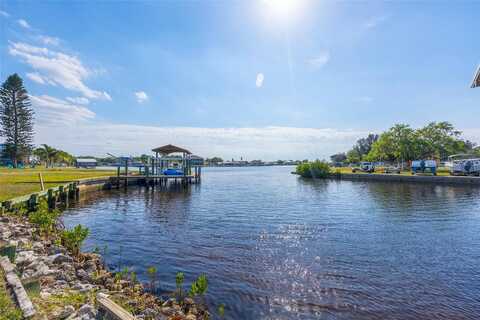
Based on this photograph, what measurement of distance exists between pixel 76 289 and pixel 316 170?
45.1 m

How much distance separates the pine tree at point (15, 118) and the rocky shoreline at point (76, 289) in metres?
60.9

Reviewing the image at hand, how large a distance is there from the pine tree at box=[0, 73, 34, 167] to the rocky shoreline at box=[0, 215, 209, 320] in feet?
200

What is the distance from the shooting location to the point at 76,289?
15.8 feet

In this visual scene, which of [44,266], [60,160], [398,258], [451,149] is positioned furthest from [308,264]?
[60,160]

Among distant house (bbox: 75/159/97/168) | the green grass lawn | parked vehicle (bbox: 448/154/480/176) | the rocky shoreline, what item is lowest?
the rocky shoreline

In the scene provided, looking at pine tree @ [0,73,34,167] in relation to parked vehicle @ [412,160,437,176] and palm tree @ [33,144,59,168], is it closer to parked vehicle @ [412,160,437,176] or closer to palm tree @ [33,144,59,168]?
palm tree @ [33,144,59,168]

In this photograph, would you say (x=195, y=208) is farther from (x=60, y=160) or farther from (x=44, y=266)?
(x=60, y=160)

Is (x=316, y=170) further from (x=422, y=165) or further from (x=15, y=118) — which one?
(x=15, y=118)

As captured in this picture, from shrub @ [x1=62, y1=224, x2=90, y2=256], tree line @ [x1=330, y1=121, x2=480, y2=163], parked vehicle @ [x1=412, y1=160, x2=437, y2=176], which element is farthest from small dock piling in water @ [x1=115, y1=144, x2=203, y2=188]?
tree line @ [x1=330, y1=121, x2=480, y2=163]

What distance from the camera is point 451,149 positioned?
48625 millimetres

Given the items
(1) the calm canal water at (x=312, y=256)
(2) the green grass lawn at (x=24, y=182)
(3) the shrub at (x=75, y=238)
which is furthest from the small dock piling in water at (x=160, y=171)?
(3) the shrub at (x=75, y=238)

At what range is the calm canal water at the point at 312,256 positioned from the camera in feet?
17.8

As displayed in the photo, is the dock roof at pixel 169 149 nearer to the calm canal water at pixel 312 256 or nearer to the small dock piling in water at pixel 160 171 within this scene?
the small dock piling in water at pixel 160 171

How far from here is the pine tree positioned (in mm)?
51781
